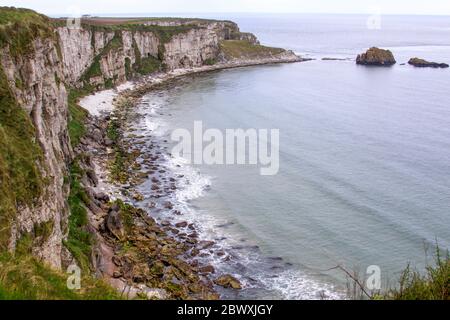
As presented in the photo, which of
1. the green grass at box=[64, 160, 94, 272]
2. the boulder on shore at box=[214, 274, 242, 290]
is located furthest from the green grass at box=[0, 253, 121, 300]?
the boulder on shore at box=[214, 274, 242, 290]

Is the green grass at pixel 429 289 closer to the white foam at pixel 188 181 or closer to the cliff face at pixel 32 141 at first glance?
the cliff face at pixel 32 141

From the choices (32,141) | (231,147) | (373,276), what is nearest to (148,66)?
(231,147)

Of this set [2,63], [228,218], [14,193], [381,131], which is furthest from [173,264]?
[381,131]

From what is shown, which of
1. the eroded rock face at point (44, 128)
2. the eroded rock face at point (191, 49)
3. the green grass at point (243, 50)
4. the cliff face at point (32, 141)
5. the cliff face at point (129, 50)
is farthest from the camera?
the green grass at point (243, 50)

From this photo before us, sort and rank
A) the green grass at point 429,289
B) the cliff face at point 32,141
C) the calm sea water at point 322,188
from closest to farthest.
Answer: the green grass at point 429,289, the cliff face at point 32,141, the calm sea water at point 322,188

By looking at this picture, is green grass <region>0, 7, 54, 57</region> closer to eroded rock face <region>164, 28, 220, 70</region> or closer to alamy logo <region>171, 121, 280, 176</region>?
alamy logo <region>171, 121, 280, 176</region>

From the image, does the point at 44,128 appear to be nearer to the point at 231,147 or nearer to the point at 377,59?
the point at 231,147

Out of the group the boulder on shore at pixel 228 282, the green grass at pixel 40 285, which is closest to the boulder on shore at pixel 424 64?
the boulder on shore at pixel 228 282
